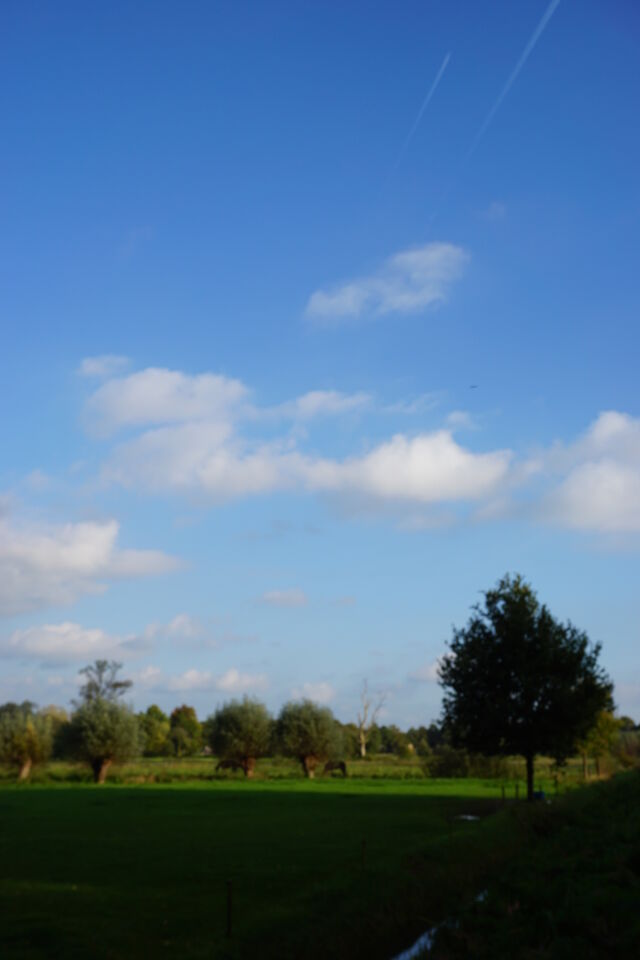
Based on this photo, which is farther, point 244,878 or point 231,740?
point 231,740

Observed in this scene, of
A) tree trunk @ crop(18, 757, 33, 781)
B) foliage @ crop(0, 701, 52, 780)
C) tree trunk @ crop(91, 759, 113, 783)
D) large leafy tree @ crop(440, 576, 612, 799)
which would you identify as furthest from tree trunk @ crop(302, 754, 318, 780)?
large leafy tree @ crop(440, 576, 612, 799)

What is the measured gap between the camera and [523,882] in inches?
801

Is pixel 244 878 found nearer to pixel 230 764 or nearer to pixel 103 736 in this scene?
pixel 103 736

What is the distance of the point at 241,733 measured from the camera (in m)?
90.9

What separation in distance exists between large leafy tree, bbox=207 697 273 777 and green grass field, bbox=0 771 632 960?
164 ft

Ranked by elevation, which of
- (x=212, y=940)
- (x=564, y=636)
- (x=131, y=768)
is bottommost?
(x=131, y=768)

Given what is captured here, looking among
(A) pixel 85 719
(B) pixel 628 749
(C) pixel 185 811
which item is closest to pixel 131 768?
(A) pixel 85 719

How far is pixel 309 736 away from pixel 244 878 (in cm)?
7018

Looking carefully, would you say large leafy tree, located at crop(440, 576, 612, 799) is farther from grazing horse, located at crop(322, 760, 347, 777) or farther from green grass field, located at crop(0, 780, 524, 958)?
grazing horse, located at crop(322, 760, 347, 777)

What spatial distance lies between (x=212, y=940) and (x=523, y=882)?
824cm

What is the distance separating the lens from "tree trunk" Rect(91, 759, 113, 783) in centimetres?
8425

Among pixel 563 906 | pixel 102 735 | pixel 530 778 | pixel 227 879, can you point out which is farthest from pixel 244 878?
pixel 102 735

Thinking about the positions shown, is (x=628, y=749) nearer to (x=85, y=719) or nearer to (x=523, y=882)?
(x=85, y=719)

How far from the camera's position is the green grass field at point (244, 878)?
16.6 metres
